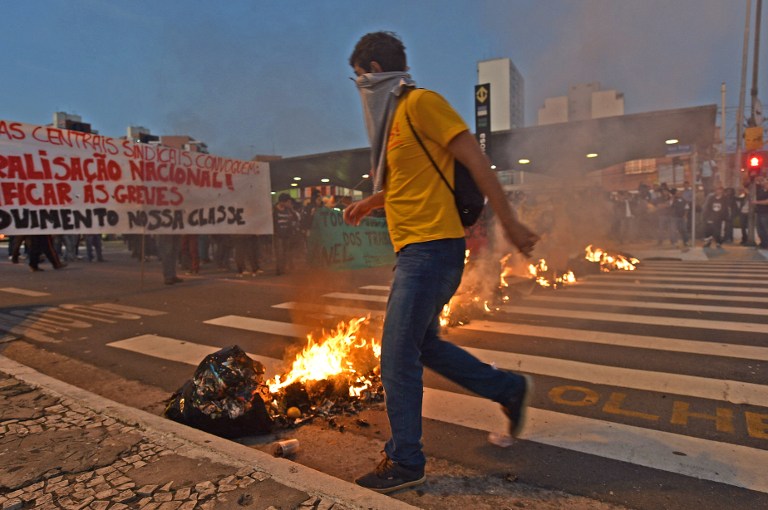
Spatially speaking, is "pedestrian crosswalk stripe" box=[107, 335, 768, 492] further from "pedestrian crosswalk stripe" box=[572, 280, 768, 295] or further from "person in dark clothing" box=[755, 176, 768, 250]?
"person in dark clothing" box=[755, 176, 768, 250]

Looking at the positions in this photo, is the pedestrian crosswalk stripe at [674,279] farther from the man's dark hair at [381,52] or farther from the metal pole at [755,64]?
the metal pole at [755,64]

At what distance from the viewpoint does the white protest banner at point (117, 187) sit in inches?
268

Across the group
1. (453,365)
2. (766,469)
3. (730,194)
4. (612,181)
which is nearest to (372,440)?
(453,365)

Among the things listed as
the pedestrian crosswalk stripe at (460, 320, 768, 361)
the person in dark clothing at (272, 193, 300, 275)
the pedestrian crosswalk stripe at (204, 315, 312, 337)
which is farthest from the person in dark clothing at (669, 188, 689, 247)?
the pedestrian crosswalk stripe at (204, 315, 312, 337)

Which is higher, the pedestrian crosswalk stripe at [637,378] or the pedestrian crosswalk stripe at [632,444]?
the pedestrian crosswalk stripe at [637,378]

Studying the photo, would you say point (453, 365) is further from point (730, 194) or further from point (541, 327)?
point (730, 194)

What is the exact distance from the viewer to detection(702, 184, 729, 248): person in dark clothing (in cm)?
1461

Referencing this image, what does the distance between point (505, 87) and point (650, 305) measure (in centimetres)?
634

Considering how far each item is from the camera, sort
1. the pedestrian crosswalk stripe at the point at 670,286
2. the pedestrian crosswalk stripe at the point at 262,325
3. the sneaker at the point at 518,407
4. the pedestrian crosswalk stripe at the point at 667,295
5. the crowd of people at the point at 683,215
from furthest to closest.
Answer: the crowd of people at the point at 683,215, the pedestrian crosswalk stripe at the point at 670,286, the pedestrian crosswalk stripe at the point at 667,295, the pedestrian crosswalk stripe at the point at 262,325, the sneaker at the point at 518,407

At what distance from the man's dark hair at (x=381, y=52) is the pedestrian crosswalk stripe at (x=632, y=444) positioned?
1987mm

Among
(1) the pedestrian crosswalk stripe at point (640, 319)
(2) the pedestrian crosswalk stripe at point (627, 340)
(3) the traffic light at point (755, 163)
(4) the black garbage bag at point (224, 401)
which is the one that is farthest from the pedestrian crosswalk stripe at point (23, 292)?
(3) the traffic light at point (755, 163)

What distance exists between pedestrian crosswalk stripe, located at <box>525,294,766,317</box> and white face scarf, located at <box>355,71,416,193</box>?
503 centimetres

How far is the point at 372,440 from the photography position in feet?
8.87

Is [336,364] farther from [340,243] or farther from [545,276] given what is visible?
[340,243]
